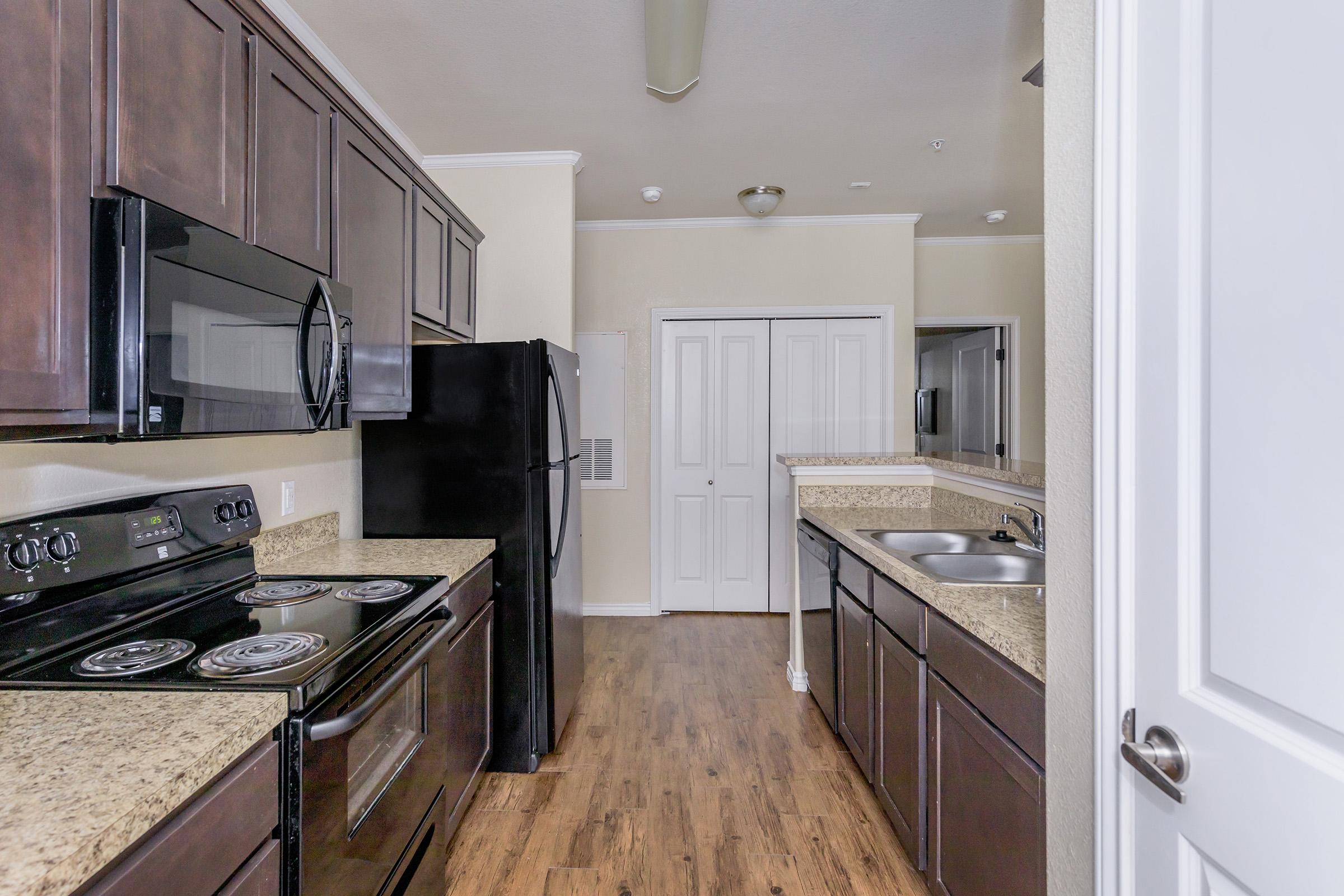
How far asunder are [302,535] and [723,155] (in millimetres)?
2573

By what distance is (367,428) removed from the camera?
243 centimetres

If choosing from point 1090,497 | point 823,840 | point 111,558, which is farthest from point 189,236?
point 823,840

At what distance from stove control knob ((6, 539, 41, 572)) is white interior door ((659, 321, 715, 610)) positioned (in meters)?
3.40

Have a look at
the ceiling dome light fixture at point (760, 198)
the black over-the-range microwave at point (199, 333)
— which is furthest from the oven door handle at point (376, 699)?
the ceiling dome light fixture at point (760, 198)

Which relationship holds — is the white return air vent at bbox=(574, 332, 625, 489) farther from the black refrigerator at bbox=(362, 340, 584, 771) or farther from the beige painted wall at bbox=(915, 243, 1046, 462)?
the beige painted wall at bbox=(915, 243, 1046, 462)

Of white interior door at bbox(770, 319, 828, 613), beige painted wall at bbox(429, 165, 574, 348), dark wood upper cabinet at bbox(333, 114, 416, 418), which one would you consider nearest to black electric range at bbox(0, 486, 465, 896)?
dark wood upper cabinet at bbox(333, 114, 416, 418)

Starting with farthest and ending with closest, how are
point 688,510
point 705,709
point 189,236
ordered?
1. point 688,510
2. point 705,709
3. point 189,236

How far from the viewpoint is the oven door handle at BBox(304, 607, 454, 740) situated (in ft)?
3.53

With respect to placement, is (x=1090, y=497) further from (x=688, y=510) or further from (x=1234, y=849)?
(x=688, y=510)

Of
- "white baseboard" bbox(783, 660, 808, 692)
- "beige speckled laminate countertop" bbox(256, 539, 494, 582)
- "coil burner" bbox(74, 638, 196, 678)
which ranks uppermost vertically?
"beige speckled laminate countertop" bbox(256, 539, 494, 582)

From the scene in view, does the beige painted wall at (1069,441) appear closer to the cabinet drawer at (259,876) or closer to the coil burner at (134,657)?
the cabinet drawer at (259,876)

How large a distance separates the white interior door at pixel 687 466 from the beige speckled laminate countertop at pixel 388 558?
2207 millimetres

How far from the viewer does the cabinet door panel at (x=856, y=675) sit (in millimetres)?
2107

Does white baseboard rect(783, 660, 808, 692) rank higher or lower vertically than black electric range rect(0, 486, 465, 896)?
lower
